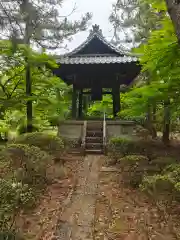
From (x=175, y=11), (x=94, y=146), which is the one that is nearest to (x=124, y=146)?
(x=94, y=146)

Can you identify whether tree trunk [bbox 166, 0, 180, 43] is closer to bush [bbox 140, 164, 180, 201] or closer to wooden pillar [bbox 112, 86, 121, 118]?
bush [bbox 140, 164, 180, 201]

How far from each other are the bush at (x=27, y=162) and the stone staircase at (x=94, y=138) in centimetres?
436

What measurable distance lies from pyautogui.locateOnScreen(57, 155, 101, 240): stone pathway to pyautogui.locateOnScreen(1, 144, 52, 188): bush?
2.74 feet

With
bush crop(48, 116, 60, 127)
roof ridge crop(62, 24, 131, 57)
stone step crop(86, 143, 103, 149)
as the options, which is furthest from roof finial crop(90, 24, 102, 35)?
stone step crop(86, 143, 103, 149)

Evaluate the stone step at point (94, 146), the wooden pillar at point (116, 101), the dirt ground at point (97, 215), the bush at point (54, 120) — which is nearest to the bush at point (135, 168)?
the dirt ground at point (97, 215)

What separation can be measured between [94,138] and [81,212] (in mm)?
6517

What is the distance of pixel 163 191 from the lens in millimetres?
4336

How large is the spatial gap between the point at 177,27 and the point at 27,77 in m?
7.58

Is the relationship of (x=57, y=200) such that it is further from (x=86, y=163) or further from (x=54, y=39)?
(x=54, y=39)

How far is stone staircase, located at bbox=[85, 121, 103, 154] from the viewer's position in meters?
10.2

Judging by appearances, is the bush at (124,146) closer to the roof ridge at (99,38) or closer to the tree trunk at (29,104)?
the tree trunk at (29,104)

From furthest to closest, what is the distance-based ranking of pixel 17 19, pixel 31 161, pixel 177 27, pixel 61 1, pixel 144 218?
pixel 61 1
pixel 31 161
pixel 144 218
pixel 17 19
pixel 177 27

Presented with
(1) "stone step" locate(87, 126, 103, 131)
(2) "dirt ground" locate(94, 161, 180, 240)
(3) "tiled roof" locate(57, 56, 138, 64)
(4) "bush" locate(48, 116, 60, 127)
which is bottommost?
(2) "dirt ground" locate(94, 161, 180, 240)

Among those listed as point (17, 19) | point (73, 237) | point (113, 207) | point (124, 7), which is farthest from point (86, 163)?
point (124, 7)
